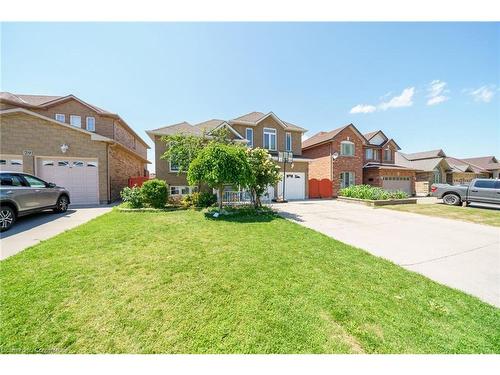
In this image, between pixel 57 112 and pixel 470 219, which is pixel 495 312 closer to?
pixel 470 219

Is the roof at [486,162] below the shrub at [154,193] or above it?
above

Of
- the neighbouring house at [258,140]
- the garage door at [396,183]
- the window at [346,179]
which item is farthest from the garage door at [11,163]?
the garage door at [396,183]

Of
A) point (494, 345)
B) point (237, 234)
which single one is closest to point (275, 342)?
point (494, 345)

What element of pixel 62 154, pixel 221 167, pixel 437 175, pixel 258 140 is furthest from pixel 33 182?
pixel 437 175

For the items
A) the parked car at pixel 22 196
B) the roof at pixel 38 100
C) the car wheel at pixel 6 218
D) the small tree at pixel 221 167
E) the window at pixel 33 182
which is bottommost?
the car wheel at pixel 6 218

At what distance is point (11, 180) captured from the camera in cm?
659

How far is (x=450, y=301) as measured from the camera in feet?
10.1

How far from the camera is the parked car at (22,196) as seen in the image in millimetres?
6012

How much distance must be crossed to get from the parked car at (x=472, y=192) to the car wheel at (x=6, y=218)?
22.3 m

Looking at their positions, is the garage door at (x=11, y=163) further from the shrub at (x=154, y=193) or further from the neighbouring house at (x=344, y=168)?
the neighbouring house at (x=344, y=168)

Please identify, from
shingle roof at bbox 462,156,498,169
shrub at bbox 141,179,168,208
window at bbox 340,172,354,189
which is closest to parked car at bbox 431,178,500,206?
window at bbox 340,172,354,189

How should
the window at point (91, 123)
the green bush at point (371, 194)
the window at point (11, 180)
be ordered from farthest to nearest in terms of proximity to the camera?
the window at point (91, 123)
the green bush at point (371, 194)
the window at point (11, 180)

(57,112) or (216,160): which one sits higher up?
(57,112)

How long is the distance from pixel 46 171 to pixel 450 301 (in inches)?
672
